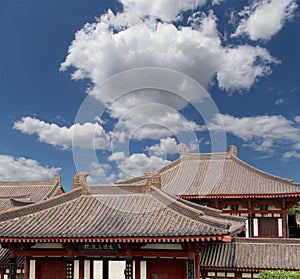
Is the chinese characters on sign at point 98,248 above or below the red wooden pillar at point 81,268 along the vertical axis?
above

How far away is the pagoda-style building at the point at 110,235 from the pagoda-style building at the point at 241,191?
728cm

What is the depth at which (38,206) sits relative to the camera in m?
18.9

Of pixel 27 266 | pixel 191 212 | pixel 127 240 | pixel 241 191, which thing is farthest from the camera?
pixel 241 191

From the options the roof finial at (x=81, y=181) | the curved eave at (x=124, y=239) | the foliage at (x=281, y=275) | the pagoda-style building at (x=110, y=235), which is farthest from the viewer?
the roof finial at (x=81, y=181)

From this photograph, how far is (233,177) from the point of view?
101 feet

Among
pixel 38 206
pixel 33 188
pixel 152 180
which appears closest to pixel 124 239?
pixel 152 180

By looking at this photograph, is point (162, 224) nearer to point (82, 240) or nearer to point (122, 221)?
point (122, 221)

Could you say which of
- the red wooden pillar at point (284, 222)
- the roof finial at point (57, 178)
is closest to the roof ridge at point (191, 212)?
the red wooden pillar at point (284, 222)

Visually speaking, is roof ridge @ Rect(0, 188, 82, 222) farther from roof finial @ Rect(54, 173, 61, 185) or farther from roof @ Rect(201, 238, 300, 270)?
roof finial @ Rect(54, 173, 61, 185)

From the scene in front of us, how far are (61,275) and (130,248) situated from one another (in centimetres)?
397

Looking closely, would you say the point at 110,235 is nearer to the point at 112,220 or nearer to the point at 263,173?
the point at 112,220

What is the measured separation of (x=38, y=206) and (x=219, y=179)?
16.0 meters

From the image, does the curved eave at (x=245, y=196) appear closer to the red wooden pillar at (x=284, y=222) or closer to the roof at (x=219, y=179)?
the roof at (x=219, y=179)

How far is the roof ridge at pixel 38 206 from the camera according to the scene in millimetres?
18312
